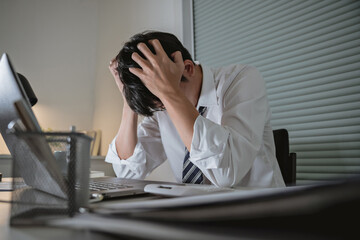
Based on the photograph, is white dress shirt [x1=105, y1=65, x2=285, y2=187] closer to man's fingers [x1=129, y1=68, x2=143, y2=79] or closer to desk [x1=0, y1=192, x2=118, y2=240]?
man's fingers [x1=129, y1=68, x2=143, y2=79]

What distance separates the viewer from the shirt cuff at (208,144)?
2.25ft

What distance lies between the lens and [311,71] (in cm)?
148

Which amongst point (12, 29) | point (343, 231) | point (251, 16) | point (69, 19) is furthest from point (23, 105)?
point (69, 19)

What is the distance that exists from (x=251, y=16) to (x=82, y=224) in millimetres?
1845

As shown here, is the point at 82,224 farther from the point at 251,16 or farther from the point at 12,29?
the point at 12,29

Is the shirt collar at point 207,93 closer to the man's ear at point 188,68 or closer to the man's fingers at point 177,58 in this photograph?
the man's ear at point 188,68

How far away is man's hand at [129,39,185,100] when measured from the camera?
2.52ft

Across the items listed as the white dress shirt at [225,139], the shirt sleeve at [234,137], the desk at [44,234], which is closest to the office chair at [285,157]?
the white dress shirt at [225,139]

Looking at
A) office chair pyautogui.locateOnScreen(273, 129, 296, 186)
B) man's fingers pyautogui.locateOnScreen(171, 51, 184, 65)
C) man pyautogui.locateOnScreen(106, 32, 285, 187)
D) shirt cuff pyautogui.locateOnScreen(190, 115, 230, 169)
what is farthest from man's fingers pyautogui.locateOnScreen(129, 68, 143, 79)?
office chair pyautogui.locateOnScreen(273, 129, 296, 186)

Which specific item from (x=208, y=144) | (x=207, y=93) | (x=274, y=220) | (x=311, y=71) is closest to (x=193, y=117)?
(x=208, y=144)

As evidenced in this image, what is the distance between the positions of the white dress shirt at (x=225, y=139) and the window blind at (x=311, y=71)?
1.49ft

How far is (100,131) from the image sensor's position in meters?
3.07

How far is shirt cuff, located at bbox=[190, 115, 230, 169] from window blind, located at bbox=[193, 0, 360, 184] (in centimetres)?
74

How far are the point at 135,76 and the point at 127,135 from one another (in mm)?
340
